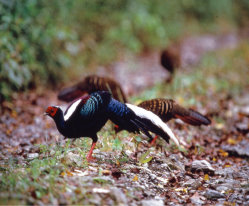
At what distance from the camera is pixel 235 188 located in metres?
3.40

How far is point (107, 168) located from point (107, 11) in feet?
26.3

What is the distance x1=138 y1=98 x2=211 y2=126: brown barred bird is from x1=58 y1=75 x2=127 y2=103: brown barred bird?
0.89m

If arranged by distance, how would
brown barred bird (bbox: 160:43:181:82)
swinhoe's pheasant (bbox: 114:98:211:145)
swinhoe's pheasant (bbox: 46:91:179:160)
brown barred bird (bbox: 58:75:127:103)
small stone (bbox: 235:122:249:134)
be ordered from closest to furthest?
1. swinhoe's pheasant (bbox: 46:91:179:160)
2. swinhoe's pheasant (bbox: 114:98:211:145)
3. brown barred bird (bbox: 58:75:127:103)
4. small stone (bbox: 235:122:249:134)
5. brown barred bird (bbox: 160:43:181:82)

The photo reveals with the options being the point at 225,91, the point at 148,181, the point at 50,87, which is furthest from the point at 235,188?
the point at 50,87

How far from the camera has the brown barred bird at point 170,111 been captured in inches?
168

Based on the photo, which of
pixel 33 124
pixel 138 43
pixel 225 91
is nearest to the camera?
pixel 33 124

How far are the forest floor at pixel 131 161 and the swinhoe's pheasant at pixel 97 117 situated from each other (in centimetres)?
26

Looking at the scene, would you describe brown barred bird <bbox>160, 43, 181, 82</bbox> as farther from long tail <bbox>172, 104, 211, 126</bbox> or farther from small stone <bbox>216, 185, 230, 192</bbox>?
small stone <bbox>216, 185, 230, 192</bbox>

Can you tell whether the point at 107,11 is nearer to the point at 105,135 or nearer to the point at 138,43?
the point at 138,43

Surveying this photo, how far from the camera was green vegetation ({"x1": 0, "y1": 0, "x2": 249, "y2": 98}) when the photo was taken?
20.6 ft

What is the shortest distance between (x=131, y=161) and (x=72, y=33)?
519 cm

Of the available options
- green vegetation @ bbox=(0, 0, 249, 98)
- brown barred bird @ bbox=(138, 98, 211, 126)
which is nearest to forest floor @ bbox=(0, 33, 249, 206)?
brown barred bird @ bbox=(138, 98, 211, 126)

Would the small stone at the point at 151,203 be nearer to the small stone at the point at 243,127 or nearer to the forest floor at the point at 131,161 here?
the forest floor at the point at 131,161

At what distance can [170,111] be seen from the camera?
4.35m
